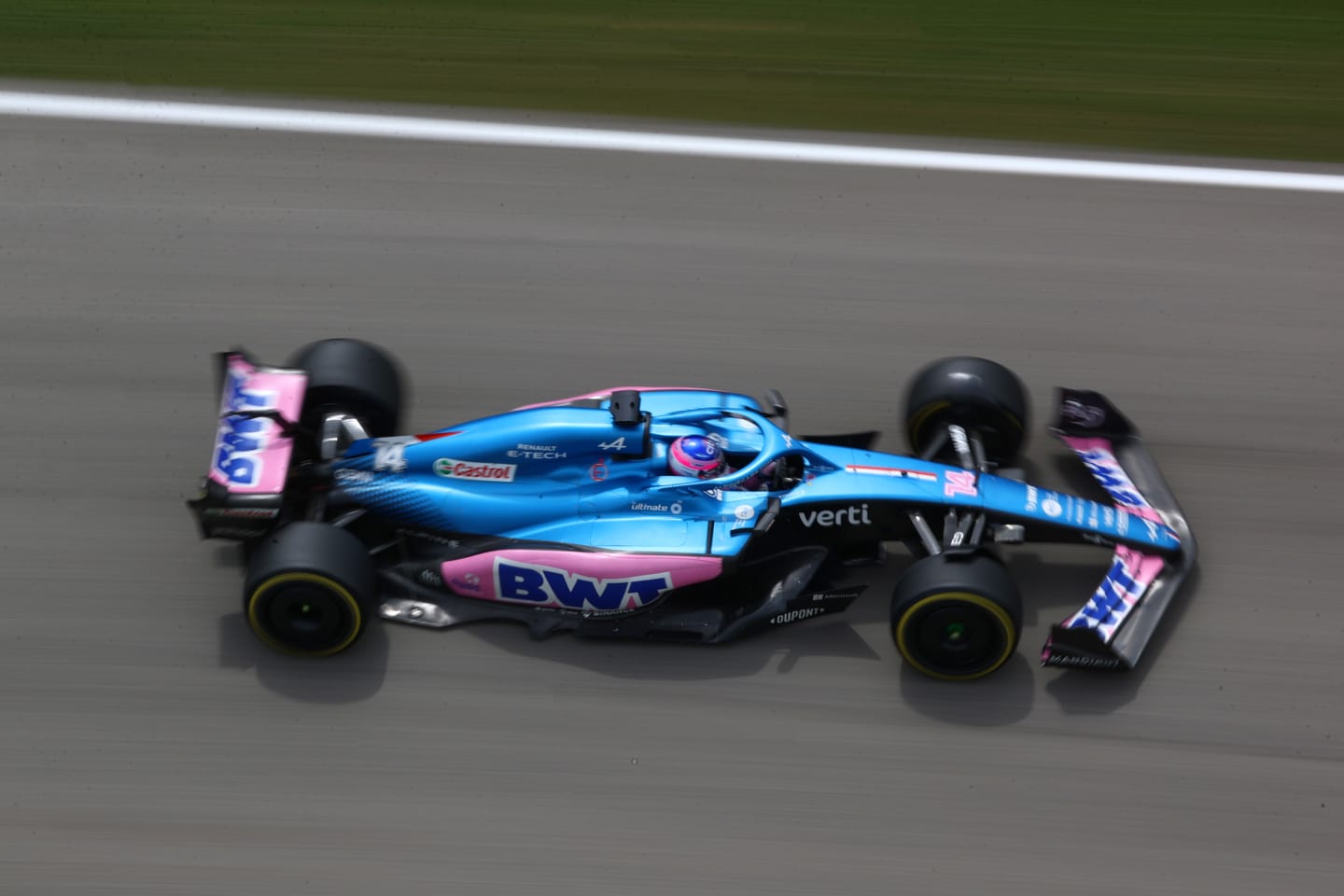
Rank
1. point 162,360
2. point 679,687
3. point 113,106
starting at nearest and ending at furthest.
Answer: point 679,687 → point 162,360 → point 113,106

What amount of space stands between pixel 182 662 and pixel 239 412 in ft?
3.95

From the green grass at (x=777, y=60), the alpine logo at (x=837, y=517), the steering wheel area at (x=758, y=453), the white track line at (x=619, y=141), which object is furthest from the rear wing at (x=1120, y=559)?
the green grass at (x=777, y=60)

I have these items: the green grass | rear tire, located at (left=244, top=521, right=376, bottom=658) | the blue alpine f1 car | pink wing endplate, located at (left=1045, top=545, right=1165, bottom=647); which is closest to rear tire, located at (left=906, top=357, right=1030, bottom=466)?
the blue alpine f1 car

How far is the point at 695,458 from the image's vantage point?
20.8 feet

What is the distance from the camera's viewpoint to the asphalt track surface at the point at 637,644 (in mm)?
5816

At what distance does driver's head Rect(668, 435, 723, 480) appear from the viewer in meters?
6.34

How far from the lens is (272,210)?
9055mm

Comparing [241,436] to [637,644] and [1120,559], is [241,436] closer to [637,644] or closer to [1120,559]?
[637,644]

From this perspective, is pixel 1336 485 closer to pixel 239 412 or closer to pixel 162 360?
pixel 239 412

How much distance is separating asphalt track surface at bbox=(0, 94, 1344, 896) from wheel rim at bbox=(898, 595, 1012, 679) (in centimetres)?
20

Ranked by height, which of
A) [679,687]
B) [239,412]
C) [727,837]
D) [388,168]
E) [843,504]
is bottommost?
[727,837]

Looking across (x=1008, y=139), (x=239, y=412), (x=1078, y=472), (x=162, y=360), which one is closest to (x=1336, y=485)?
(x=1078, y=472)

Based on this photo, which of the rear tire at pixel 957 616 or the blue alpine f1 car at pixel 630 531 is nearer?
the rear tire at pixel 957 616

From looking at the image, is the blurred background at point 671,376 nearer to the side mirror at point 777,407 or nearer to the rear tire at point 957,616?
the rear tire at point 957,616
